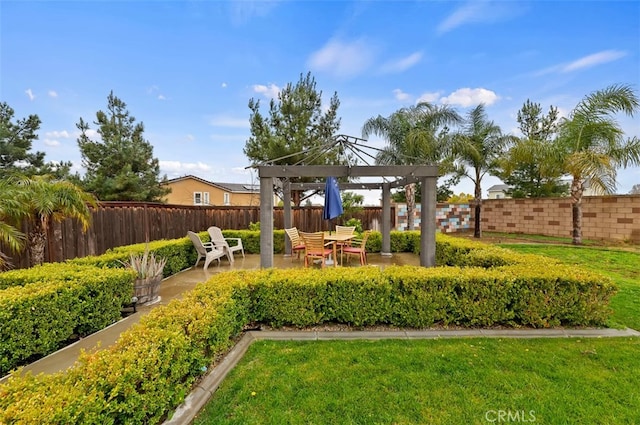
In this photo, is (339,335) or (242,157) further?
(242,157)

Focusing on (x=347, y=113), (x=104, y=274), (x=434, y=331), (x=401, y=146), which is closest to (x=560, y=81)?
(x=401, y=146)

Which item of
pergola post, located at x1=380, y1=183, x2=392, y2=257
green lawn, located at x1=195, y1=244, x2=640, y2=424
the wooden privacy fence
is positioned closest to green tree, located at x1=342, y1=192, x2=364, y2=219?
the wooden privacy fence

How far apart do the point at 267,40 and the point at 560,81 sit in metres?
8.80

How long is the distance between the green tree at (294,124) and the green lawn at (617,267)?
850 cm

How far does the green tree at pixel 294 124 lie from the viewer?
40.4 ft

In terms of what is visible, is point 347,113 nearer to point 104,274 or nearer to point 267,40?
point 267,40

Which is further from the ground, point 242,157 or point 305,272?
point 242,157

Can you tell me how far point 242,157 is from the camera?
13664 millimetres

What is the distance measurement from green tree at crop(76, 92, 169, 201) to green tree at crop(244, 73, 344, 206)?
587 centimetres

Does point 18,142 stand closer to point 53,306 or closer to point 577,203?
point 53,306

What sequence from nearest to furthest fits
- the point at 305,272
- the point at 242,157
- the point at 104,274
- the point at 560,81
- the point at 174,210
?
the point at 104,274 < the point at 305,272 < the point at 560,81 < the point at 174,210 < the point at 242,157

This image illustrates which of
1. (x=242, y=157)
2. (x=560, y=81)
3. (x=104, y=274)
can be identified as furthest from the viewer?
(x=242, y=157)

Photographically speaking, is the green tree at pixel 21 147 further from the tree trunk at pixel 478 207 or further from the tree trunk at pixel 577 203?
the tree trunk at pixel 577 203

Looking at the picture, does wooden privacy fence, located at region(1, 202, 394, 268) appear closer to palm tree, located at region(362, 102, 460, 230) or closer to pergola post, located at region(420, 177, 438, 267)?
palm tree, located at region(362, 102, 460, 230)
